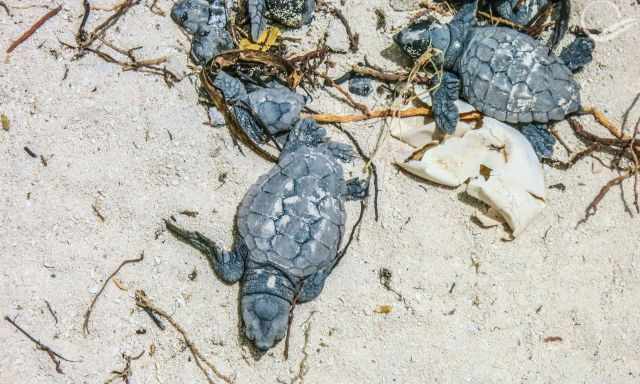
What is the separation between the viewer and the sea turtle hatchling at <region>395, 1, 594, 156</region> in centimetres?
295

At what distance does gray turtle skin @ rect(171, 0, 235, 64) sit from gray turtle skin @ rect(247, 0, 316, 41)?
0.15 meters

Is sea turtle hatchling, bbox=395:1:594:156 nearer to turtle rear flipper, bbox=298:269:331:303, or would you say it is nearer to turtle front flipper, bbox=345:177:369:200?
turtle front flipper, bbox=345:177:369:200

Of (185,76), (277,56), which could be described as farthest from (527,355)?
(185,76)

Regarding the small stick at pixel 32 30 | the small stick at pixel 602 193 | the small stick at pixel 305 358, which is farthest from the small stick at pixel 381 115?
the small stick at pixel 32 30

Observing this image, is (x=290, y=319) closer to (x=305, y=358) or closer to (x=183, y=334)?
(x=305, y=358)

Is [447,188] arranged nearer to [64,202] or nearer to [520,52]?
[520,52]

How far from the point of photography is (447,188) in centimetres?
298

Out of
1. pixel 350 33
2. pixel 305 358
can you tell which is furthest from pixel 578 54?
pixel 305 358

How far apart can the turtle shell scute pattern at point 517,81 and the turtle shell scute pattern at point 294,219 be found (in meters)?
0.94

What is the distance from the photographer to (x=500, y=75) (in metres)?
2.96

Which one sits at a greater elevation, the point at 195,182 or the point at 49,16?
the point at 49,16

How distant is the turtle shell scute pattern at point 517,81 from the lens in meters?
2.95

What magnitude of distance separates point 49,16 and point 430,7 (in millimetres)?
2036

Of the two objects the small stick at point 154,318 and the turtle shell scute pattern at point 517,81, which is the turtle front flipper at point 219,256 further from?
the turtle shell scute pattern at point 517,81
